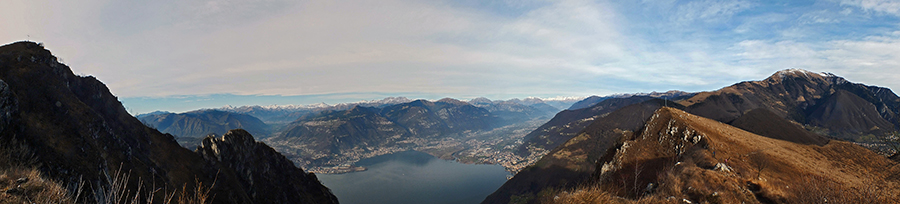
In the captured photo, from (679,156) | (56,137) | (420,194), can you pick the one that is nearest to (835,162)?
(679,156)

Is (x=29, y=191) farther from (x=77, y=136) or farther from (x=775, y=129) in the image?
(x=775, y=129)

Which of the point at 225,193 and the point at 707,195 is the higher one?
the point at 707,195

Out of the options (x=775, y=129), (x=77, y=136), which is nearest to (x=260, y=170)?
(x=77, y=136)

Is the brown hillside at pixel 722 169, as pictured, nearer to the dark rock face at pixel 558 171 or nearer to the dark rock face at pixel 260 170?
the dark rock face at pixel 260 170

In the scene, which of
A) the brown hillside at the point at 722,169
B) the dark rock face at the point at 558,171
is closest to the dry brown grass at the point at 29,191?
the brown hillside at the point at 722,169

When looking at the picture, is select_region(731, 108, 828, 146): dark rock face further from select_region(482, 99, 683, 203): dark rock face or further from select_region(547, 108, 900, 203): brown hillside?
select_region(482, 99, 683, 203): dark rock face

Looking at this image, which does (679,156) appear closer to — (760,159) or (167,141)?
(760,159)
